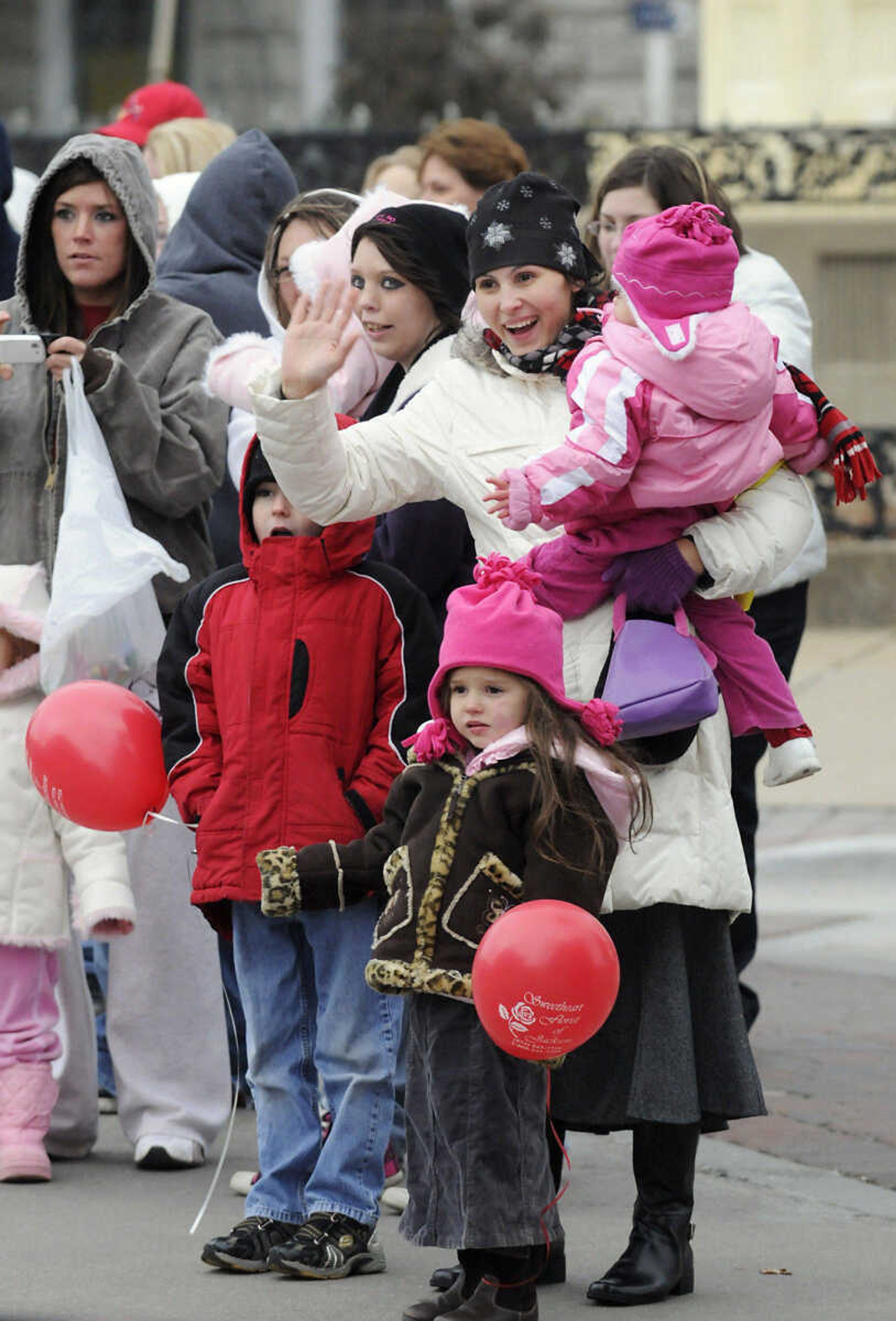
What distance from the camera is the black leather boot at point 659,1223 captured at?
14.9 ft

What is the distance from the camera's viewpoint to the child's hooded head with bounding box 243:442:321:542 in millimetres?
4863

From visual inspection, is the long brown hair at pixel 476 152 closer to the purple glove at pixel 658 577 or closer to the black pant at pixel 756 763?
the black pant at pixel 756 763

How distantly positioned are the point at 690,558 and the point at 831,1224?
148 cm

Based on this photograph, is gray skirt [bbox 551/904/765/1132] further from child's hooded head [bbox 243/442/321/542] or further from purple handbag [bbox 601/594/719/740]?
child's hooded head [bbox 243/442/321/542]

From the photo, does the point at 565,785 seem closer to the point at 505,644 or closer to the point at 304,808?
the point at 505,644

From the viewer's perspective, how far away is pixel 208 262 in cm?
639

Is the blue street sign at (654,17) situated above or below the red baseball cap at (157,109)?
above

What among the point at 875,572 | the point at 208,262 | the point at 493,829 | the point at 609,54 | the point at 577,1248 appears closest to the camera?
the point at 493,829

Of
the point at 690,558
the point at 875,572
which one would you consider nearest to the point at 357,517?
the point at 690,558

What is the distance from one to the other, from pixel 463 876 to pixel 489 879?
4 cm

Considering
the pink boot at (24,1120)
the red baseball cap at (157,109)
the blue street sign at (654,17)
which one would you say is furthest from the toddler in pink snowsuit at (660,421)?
the blue street sign at (654,17)

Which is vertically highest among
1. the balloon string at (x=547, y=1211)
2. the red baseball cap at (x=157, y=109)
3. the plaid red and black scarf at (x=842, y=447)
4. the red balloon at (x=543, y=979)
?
the red baseball cap at (x=157, y=109)

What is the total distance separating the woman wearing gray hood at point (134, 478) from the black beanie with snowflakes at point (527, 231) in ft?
3.72

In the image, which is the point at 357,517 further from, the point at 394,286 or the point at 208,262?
the point at 208,262
